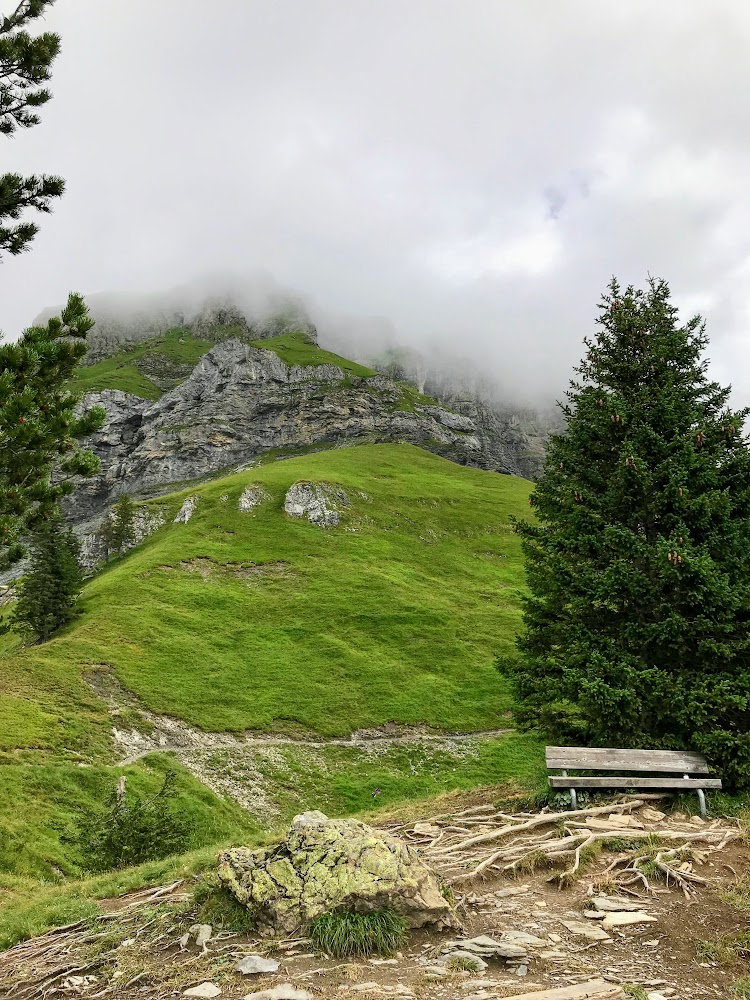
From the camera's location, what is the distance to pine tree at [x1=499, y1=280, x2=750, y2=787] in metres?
15.6

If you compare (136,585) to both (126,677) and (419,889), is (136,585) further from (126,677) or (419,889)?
(419,889)

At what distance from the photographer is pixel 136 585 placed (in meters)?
69.4

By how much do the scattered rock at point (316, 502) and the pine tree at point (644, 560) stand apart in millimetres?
76648

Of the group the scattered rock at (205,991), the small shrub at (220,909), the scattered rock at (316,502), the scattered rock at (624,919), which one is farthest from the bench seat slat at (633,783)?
the scattered rock at (316,502)

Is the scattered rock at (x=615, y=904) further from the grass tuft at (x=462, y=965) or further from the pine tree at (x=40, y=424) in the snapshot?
the pine tree at (x=40, y=424)

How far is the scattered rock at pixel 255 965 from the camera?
24.2 ft

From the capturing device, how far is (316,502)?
332 feet

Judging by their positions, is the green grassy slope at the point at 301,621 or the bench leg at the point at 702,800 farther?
the green grassy slope at the point at 301,621

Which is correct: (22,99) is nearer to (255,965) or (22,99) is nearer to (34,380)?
(34,380)

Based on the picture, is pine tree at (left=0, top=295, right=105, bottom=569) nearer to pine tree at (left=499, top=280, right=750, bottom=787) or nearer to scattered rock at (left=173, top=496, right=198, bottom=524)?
pine tree at (left=499, top=280, right=750, bottom=787)

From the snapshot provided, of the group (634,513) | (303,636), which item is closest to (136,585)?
(303,636)

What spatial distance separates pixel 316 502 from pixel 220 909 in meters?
92.5

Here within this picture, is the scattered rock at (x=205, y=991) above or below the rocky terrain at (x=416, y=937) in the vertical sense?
above

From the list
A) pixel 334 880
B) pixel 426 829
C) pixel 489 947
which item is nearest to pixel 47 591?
pixel 426 829
